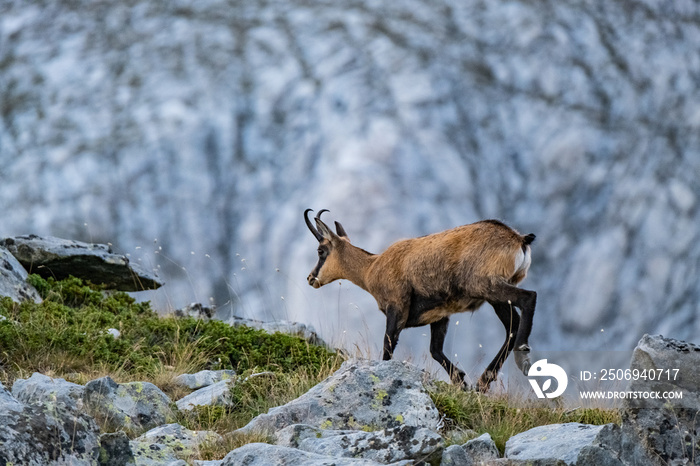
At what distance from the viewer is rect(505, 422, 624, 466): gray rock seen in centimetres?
523

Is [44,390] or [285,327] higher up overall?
[44,390]

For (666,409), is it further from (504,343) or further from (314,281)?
(314,281)

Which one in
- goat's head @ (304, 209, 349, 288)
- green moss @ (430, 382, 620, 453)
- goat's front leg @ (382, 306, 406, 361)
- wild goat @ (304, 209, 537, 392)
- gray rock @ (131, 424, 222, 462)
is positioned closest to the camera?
gray rock @ (131, 424, 222, 462)

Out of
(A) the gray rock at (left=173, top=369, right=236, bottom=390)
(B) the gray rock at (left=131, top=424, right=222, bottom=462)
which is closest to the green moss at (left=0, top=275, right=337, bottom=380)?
(A) the gray rock at (left=173, top=369, right=236, bottom=390)

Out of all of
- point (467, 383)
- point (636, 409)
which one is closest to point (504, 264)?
point (467, 383)

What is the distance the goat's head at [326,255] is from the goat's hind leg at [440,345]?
5.84 feet

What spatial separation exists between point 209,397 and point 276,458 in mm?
2842

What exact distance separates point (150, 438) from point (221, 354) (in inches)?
173

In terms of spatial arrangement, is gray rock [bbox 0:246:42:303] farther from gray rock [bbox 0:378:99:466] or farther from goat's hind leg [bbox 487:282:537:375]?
gray rock [bbox 0:378:99:466]

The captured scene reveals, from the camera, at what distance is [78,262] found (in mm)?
13867

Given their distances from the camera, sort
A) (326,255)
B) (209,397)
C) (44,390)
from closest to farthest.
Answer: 1. (44,390)
2. (209,397)
3. (326,255)

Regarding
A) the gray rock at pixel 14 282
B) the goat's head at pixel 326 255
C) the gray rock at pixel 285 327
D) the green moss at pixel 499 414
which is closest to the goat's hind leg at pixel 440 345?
the green moss at pixel 499 414

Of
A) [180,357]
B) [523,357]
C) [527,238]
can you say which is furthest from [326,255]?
[523,357]

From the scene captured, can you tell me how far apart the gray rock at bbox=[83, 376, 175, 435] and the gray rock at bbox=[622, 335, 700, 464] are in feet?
11.6
